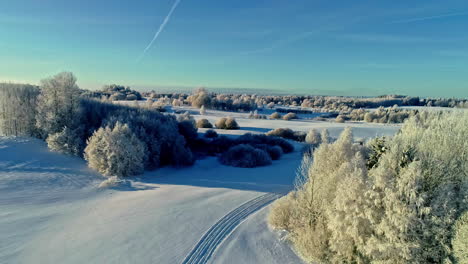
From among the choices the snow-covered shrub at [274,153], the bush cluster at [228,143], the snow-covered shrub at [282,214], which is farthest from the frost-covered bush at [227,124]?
the snow-covered shrub at [282,214]

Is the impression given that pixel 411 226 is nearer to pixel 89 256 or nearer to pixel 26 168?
pixel 89 256

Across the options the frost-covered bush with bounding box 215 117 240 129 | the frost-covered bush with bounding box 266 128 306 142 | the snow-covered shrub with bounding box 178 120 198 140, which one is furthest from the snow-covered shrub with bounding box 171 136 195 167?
the frost-covered bush with bounding box 215 117 240 129

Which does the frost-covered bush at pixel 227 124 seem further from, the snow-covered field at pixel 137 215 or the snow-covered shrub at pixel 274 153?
the snow-covered field at pixel 137 215

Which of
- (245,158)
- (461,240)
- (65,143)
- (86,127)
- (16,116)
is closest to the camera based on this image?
(461,240)

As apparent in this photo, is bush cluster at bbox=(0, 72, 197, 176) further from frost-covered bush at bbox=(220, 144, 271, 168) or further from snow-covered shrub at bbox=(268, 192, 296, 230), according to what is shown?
snow-covered shrub at bbox=(268, 192, 296, 230)

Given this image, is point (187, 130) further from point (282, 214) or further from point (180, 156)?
point (282, 214)

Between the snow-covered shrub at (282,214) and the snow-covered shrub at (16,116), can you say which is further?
the snow-covered shrub at (16,116)

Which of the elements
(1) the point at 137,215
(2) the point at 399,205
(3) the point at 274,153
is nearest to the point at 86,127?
(1) the point at 137,215
